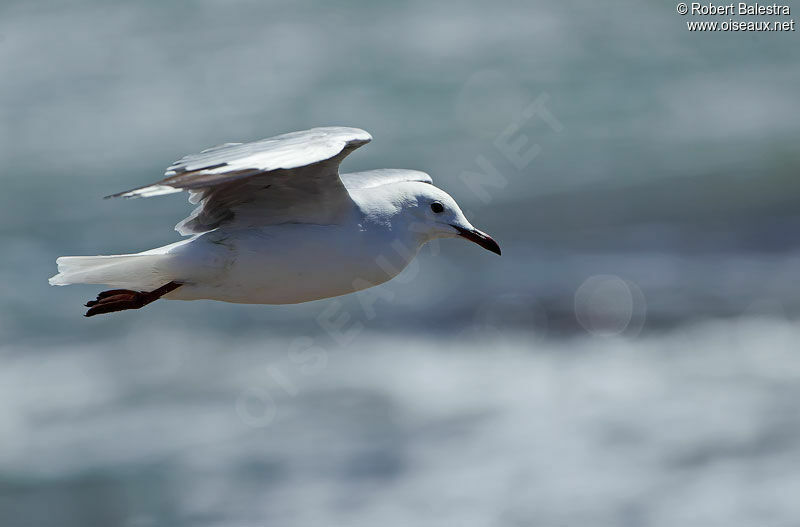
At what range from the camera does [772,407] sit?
13281 mm

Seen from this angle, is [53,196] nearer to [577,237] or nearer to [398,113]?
[398,113]

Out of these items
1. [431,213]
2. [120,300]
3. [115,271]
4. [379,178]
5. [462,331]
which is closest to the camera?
[115,271]

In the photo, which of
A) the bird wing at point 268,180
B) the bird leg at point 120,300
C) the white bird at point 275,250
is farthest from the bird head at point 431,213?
the bird leg at point 120,300

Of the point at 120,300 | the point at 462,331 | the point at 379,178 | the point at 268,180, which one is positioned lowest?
the point at 462,331

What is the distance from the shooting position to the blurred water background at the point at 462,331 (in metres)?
12.5

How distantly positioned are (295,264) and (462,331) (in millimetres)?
8992

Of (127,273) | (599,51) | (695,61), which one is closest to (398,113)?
(599,51)

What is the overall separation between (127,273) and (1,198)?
46.5ft

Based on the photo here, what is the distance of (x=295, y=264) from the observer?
591 cm

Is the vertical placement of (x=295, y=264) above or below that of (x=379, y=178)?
below

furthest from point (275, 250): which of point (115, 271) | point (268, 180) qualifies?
point (115, 271)

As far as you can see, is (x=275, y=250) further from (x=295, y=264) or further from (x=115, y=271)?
(x=115, y=271)

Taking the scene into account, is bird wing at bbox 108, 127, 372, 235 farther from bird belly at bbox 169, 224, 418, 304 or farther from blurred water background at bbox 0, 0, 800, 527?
blurred water background at bbox 0, 0, 800, 527

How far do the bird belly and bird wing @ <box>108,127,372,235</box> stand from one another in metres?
0.10
